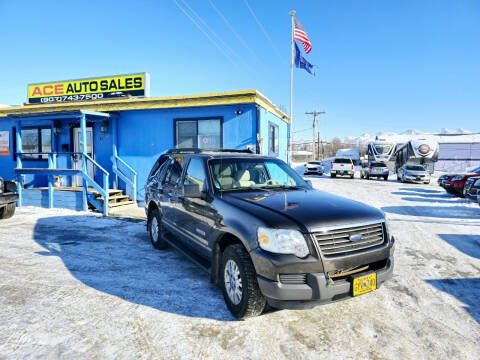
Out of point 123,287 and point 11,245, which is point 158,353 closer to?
point 123,287

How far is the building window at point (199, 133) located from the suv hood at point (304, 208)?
6404 millimetres

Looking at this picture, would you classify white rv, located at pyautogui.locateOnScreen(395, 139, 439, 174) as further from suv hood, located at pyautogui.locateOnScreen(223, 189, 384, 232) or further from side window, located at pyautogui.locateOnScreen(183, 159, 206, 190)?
side window, located at pyautogui.locateOnScreen(183, 159, 206, 190)

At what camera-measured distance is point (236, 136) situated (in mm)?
9734

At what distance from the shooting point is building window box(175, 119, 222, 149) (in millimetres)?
10031

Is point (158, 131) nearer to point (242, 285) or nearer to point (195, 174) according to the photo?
point (195, 174)

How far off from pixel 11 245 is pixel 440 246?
333 inches

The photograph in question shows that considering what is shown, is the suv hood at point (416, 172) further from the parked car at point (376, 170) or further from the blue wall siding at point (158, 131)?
the blue wall siding at point (158, 131)

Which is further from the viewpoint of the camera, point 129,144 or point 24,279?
point 129,144

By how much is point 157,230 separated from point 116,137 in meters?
6.43

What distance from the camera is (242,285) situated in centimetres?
306

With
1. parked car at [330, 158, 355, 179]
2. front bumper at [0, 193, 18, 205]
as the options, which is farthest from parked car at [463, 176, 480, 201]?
front bumper at [0, 193, 18, 205]

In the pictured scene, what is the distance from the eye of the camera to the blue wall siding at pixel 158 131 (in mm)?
9672

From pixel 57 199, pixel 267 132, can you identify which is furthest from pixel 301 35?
pixel 57 199

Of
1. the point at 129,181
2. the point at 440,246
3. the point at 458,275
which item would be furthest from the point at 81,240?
the point at 440,246
